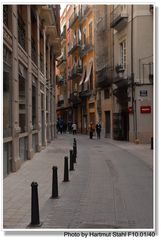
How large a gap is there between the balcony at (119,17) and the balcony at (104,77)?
4208 millimetres

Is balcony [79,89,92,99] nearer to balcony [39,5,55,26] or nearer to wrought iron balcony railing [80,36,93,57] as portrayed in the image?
wrought iron balcony railing [80,36,93,57]

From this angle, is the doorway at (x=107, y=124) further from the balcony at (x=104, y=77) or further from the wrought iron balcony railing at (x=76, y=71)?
the wrought iron balcony railing at (x=76, y=71)

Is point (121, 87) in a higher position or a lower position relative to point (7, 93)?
higher

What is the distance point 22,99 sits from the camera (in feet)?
50.0

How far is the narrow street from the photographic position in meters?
6.88

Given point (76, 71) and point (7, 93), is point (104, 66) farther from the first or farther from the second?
point (7, 93)

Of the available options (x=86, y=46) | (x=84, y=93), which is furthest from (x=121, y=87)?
(x=84, y=93)

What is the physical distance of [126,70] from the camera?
2855 centimetres

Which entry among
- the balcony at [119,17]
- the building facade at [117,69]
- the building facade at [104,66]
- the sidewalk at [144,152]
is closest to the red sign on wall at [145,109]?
the building facade at [117,69]

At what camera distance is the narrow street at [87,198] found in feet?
22.6

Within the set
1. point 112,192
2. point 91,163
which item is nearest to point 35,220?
point 112,192

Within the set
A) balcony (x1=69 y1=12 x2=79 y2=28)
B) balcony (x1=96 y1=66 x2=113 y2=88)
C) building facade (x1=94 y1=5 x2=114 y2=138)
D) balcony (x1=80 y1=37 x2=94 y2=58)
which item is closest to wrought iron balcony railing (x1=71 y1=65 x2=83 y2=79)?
balcony (x1=80 y1=37 x2=94 y2=58)

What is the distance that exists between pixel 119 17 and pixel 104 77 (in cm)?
704

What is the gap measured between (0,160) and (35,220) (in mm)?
1315
